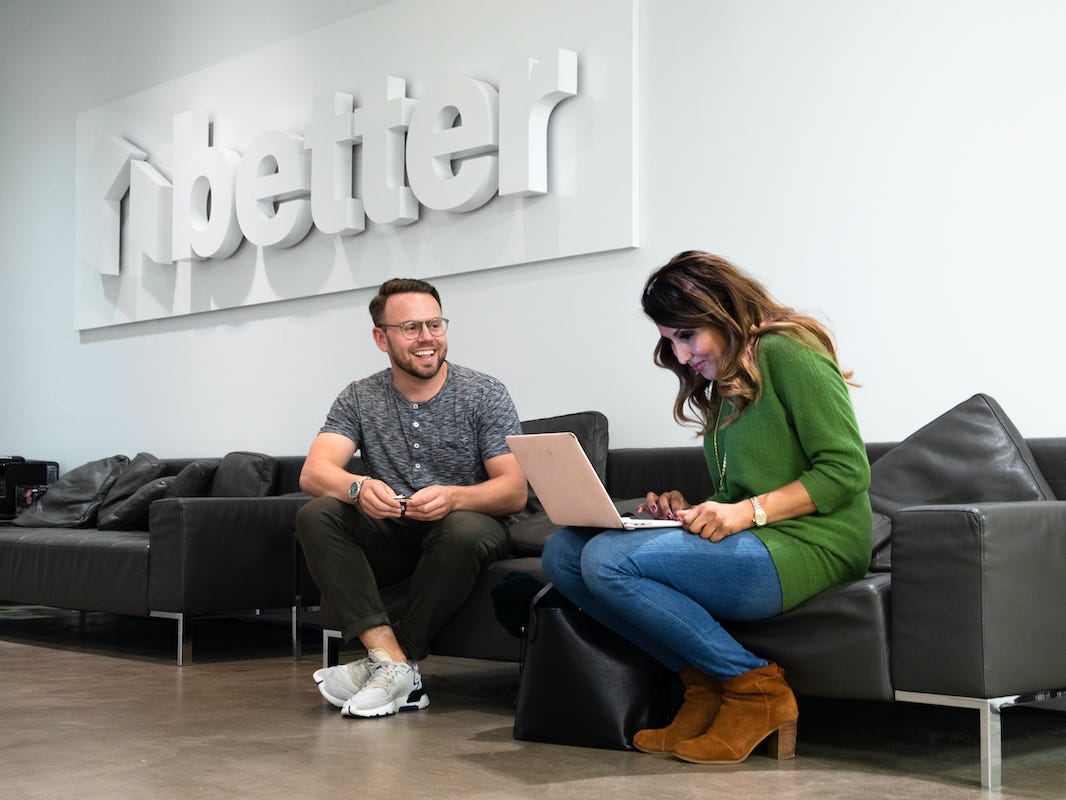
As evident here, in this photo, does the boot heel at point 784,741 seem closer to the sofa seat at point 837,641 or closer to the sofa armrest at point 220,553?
the sofa seat at point 837,641

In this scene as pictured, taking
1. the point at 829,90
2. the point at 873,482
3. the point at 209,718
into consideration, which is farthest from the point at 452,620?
the point at 829,90

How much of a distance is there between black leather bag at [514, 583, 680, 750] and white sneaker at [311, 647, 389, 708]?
1.95 ft

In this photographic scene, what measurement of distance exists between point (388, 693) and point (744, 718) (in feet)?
3.38

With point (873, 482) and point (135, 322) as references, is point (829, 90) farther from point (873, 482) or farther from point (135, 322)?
point (135, 322)

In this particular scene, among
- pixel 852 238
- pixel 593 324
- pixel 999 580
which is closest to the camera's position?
pixel 999 580

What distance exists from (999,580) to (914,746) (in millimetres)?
608

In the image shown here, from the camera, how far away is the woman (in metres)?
2.74

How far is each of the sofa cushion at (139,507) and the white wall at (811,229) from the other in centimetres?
63

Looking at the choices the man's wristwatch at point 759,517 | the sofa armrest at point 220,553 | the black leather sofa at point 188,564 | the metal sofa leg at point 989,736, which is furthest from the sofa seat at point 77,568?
the metal sofa leg at point 989,736

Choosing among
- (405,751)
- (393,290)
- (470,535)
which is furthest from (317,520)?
(405,751)

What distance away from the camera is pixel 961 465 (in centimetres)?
323

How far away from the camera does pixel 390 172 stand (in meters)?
5.29

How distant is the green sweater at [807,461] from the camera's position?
2725mm

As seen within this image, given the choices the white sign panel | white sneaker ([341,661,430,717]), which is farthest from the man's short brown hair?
white sneaker ([341,661,430,717])
